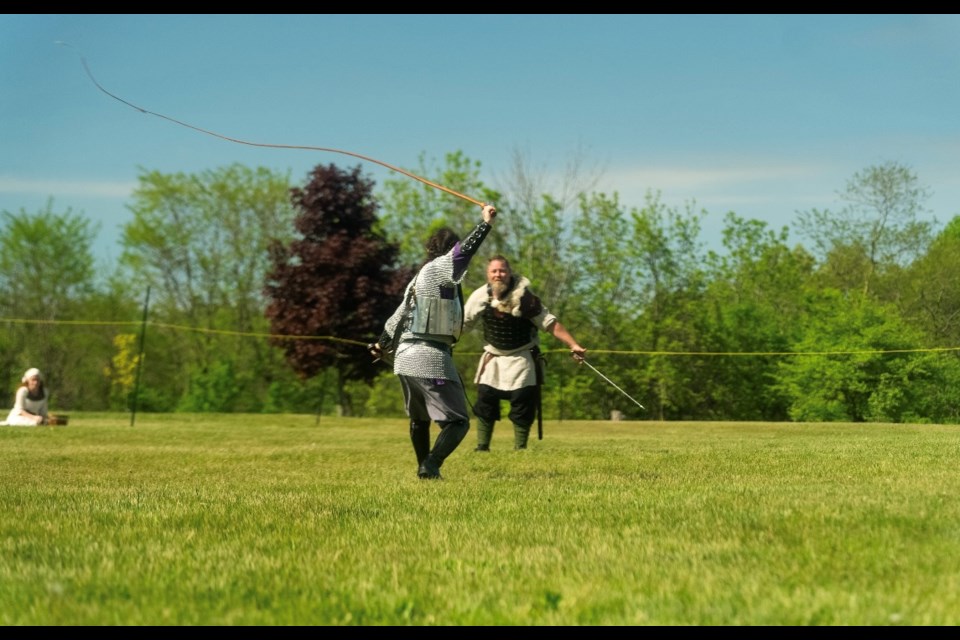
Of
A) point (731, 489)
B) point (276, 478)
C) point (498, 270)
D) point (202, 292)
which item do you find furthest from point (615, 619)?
point (202, 292)

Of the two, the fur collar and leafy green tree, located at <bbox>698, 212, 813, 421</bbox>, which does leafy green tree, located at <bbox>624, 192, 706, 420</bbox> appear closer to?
leafy green tree, located at <bbox>698, 212, 813, 421</bbox>

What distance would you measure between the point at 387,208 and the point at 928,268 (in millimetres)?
21537

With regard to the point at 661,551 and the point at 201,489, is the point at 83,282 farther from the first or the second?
the point at 661,551

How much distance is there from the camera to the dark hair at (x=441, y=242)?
10086mm

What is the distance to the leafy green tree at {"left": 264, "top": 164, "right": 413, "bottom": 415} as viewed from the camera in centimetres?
4212

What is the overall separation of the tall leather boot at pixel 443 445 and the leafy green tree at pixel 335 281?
31.4m

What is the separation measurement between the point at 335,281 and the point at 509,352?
27754mm

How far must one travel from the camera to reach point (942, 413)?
33.4m

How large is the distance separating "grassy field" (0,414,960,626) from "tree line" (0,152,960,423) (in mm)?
26260

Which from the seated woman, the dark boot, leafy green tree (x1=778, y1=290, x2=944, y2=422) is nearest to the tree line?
leafy green tree (x1=778, y1=290, x2=944, y2=422)

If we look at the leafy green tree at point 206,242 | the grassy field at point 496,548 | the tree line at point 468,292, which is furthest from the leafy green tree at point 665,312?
the grassy field at point 496,548

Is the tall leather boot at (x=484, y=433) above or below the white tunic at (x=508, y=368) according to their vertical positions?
below

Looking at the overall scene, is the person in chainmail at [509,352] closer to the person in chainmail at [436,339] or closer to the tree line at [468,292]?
the person in chainmail at [436,339]

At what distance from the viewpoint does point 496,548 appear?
5.94m
